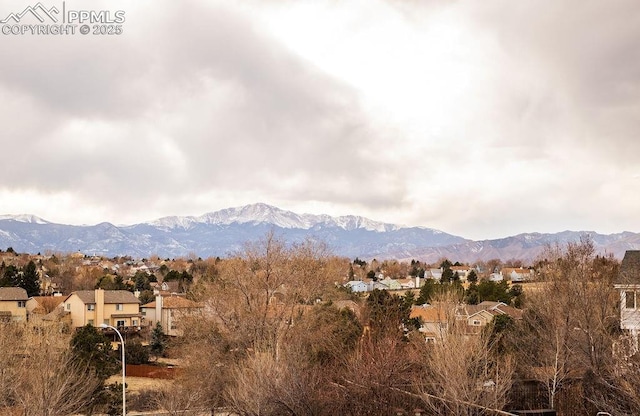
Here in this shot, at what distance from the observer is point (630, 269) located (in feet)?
124

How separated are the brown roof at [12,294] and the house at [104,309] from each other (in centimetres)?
767

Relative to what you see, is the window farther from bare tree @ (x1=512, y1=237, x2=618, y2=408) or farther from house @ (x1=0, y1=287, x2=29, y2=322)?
house @ (x1=0, y1=287, x2=29, y2=322)

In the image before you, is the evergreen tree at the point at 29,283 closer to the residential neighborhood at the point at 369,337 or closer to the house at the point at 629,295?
the residential neighborhood at the point at 369,337

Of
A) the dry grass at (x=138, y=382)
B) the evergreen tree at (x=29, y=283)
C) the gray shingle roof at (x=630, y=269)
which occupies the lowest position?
the dry grass at (x=138, y=382)

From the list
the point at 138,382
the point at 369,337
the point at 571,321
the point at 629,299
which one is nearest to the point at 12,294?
the point at 138,382

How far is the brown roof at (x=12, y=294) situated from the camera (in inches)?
2906

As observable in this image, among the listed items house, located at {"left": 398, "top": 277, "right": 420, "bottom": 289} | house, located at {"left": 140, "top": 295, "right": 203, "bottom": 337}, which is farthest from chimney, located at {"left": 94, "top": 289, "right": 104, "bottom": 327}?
house, located at {"left": 398, "top": 277, "right": 420, "bottom": 289}

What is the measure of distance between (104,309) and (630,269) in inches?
2172

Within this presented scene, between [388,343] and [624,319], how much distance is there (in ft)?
50.5

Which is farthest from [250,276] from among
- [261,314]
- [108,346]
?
[108,346]

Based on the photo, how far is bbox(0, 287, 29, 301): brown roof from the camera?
73812 millimetres

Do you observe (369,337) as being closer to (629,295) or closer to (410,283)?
(629,295)

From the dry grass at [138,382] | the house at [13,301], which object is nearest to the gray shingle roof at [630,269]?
the dry grass at [138,382]

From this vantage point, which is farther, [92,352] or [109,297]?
[109,297]
